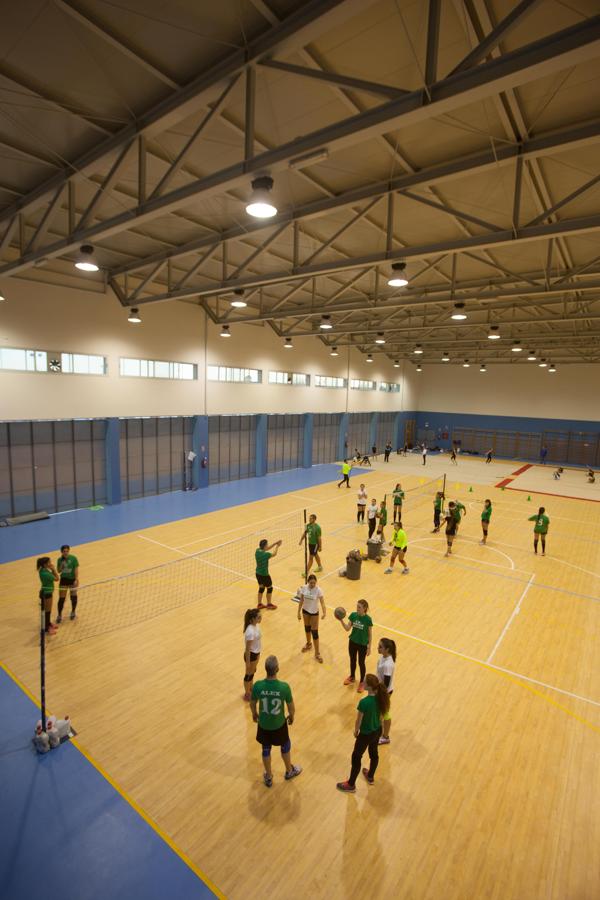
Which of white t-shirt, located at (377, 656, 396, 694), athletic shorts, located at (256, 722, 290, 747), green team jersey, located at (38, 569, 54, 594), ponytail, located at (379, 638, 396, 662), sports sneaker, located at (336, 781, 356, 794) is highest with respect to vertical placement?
ponytail, located at (379, 638, 396, 662)

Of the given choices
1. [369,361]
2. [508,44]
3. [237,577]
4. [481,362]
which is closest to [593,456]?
[481,362]

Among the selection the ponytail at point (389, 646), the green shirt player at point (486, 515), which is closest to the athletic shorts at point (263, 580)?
the ponytail at point (389, 646)

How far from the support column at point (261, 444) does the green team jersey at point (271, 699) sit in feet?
76.0

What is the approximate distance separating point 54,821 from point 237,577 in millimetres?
7745

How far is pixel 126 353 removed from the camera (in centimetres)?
1983

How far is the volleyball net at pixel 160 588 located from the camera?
396 inches

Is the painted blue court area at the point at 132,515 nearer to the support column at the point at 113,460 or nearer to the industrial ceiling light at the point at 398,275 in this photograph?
the support column at the point at 113,460

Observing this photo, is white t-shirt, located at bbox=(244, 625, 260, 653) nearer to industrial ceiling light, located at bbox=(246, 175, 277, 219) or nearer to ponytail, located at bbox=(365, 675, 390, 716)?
ponytail, located at bbox=(365, 675, 390, 716)

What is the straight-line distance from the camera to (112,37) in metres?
5.80

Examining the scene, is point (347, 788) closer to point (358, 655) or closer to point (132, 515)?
point (358, 655)

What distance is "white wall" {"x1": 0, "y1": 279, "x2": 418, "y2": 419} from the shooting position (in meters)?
16.3

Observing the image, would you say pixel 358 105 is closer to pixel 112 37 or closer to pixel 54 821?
pixel 112 37

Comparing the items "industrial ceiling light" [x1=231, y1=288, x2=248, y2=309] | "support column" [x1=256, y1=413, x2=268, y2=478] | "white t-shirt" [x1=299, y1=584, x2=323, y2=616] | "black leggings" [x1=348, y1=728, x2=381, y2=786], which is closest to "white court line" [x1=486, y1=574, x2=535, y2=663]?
"white t-shirt" [x1=299, y1=584, x2=323, y2=616]

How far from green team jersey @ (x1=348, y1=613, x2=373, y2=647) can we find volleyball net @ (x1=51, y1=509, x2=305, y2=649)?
4.20 meters
